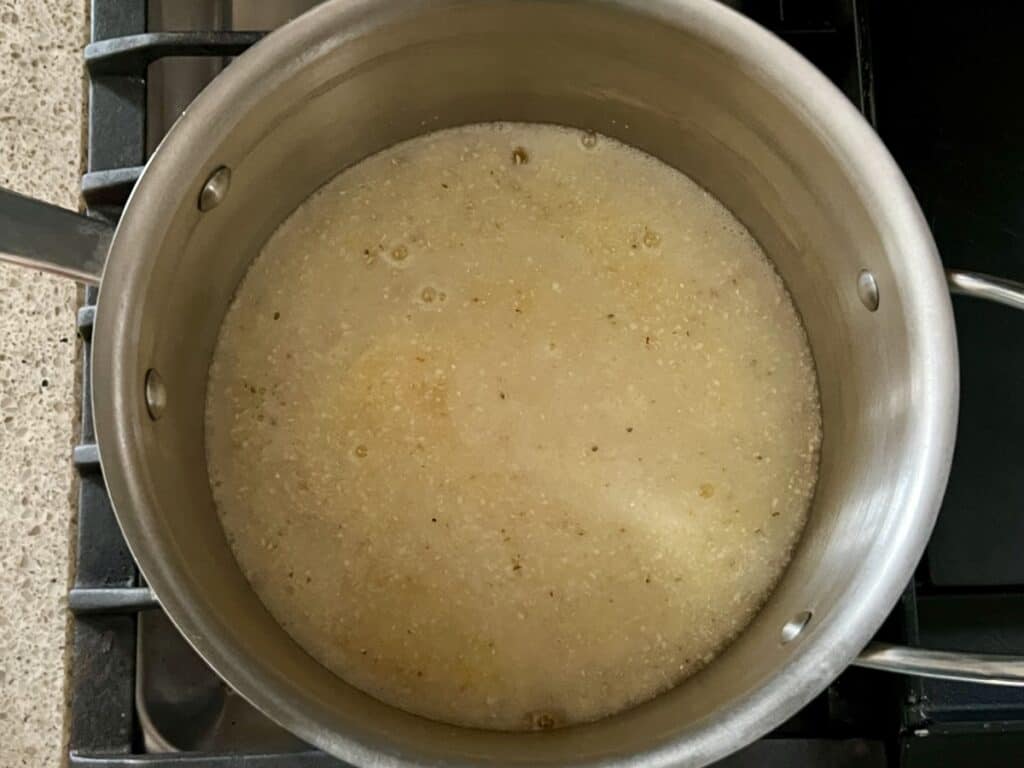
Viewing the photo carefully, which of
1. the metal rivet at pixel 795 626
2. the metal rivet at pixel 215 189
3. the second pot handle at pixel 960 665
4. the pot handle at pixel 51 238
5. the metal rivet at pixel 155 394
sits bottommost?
the second pot handle at pixel 960 665

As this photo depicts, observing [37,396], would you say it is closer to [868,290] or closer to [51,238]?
[51,238]

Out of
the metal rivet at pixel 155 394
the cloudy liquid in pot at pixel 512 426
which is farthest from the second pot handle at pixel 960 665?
the metal rivet at pixel 155 394

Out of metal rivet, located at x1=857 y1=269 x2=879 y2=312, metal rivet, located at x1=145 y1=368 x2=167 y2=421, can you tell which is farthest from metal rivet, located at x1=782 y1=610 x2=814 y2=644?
metal rivet, located at x1=145 y1=368 x2=167 y2=421

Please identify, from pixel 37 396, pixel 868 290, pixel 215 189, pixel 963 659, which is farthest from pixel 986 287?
pixel 37 396

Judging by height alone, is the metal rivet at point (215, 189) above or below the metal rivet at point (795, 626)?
above

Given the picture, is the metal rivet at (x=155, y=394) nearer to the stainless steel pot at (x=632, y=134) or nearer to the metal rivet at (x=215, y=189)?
the stainless steel pot at (x=632, y=134)

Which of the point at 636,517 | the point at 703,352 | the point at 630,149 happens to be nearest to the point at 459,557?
the point at 636,517

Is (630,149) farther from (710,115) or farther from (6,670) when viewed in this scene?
(6,670)

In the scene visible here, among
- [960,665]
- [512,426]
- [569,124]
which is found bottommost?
[960,665]
